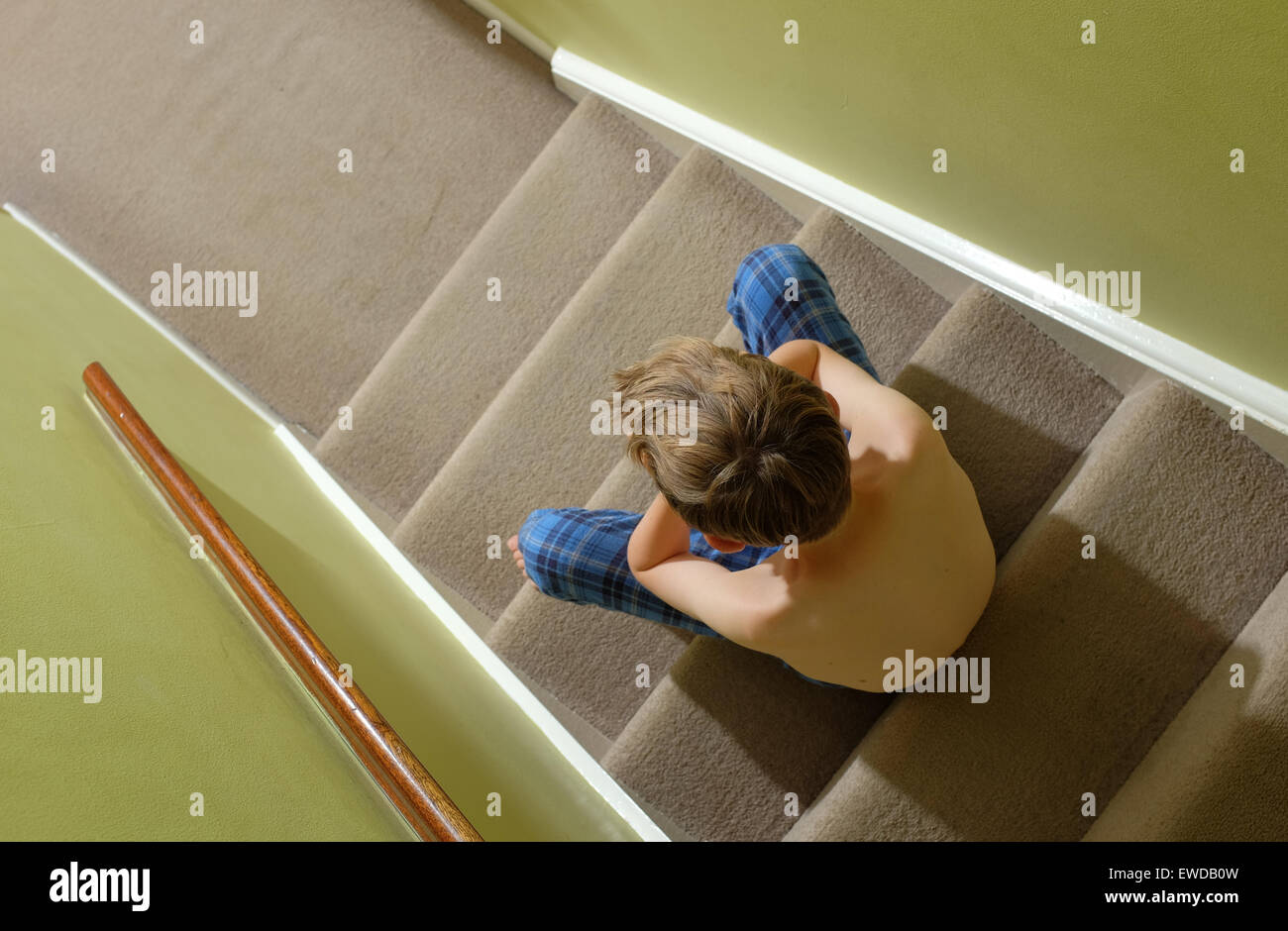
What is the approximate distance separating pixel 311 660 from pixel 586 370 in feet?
3.32

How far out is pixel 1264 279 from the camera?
1100 mm

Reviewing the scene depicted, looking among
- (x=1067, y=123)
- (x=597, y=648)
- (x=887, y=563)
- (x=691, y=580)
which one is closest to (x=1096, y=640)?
(x=887, y=563)

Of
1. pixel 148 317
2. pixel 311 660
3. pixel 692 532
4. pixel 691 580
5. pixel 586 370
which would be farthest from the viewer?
pixel 148 317

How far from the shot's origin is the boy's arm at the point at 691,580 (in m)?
1.17

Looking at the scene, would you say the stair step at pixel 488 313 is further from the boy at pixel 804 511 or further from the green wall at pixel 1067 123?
the boy at pixel 804 511

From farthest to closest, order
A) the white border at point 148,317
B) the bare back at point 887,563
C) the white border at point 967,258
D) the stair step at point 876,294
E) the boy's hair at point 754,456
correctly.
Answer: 1. the white border at point 148,317
2. the stair step at point 876,294
3. the white border at point 967,258
4. the bare back at point 887,563
5. the boy's hair at point 754,456

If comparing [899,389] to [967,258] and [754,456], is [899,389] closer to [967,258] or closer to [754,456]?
[967,258]

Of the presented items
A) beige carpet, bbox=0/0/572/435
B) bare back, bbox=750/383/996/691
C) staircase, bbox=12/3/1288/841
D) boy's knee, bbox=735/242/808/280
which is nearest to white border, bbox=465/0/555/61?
beige carpet, bbox=0/0/572/435

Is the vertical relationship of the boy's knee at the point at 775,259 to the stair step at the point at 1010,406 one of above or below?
above

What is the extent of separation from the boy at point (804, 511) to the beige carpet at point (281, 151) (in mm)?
1072

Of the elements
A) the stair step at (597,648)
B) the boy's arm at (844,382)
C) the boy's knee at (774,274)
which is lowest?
the stair step at (597,648)

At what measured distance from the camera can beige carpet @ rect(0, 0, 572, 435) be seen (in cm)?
229

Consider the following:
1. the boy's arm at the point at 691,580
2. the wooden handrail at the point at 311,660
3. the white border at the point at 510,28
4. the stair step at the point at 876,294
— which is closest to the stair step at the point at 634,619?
the stair step at the point at 876,294

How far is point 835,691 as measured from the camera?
1.58 metres
